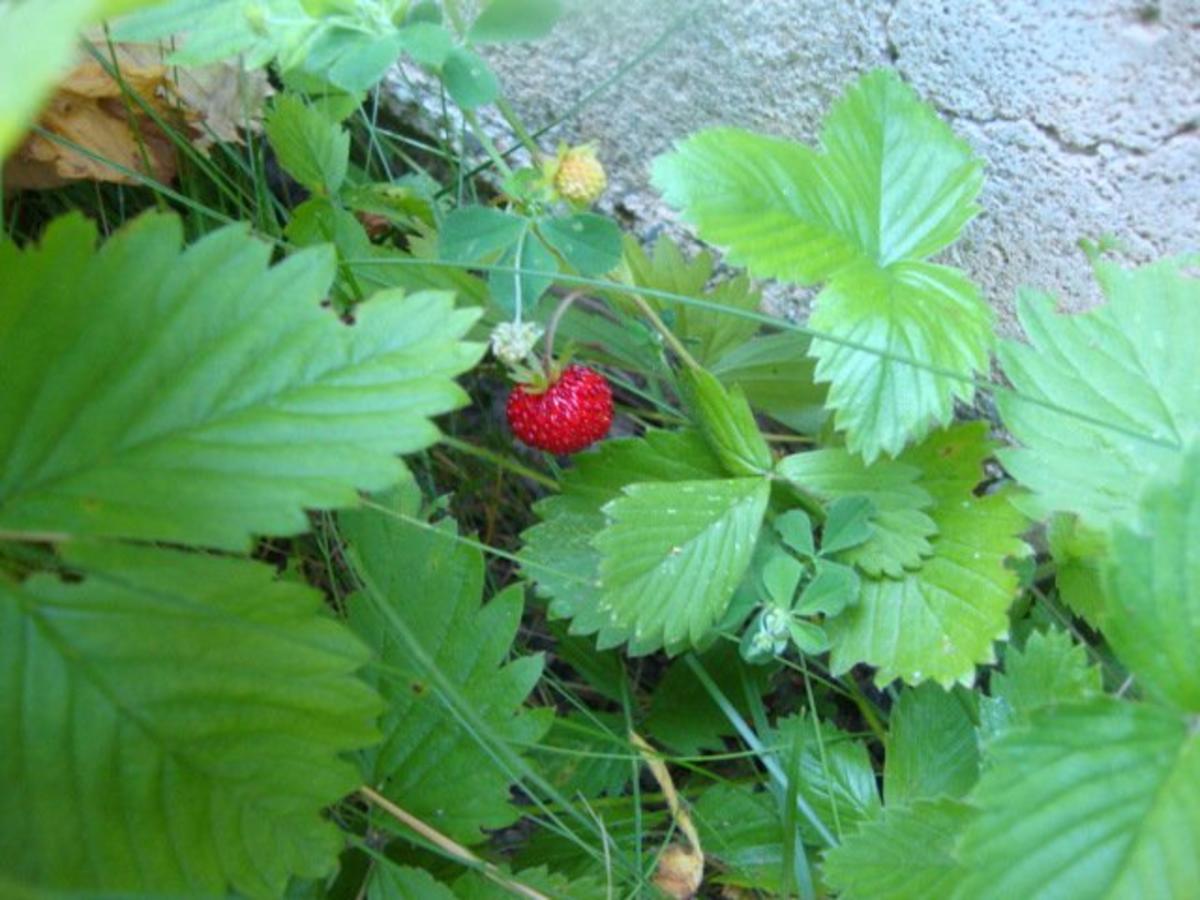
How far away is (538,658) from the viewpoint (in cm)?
116

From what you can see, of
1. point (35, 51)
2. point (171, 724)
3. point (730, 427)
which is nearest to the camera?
point (35, 51)

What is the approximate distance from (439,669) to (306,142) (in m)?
0.63

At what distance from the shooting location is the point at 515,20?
1.12 meters

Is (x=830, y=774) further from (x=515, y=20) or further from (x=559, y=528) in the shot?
(x=515, y=20)

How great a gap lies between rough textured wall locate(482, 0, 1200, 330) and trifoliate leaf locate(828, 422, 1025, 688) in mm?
248

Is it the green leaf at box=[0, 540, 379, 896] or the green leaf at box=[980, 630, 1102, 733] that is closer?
the green leaf at box=[0, 540, 379, 896]

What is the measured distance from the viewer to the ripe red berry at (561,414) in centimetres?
121

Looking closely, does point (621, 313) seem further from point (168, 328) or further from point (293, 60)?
point (168, 328)

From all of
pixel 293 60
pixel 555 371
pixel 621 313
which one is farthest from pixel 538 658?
pixel 293 60

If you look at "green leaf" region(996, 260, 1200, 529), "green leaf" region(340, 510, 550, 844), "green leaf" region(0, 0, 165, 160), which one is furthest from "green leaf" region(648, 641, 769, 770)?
"green leaf" region(0, 0, 165, 160)

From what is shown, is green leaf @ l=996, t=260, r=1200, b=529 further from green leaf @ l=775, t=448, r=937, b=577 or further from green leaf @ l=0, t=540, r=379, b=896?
green leaf @ l=0, t=540, r=379, b=896

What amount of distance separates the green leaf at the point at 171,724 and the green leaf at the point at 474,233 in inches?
18.7

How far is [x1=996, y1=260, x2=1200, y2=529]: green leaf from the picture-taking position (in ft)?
3.67

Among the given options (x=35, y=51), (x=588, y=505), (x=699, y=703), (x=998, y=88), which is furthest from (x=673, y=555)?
(x=35, y=51)
